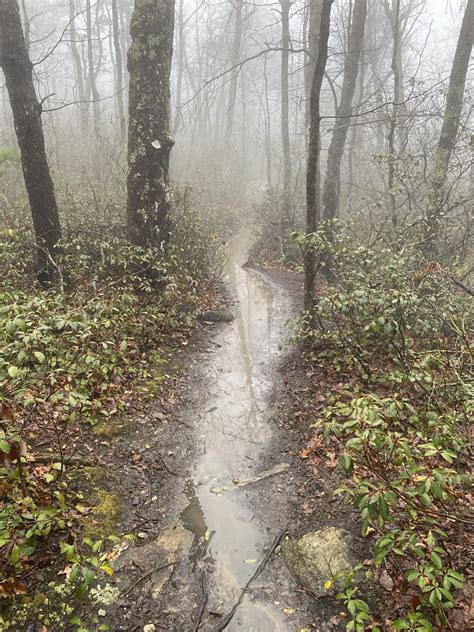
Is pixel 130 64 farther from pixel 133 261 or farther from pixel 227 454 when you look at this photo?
pixel 227 454

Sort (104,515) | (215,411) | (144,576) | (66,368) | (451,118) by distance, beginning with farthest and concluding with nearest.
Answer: (451,118)
(215,411)
(66,368)
(104,515)
(144,576)

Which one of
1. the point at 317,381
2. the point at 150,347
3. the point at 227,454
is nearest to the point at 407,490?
the point at 227,454

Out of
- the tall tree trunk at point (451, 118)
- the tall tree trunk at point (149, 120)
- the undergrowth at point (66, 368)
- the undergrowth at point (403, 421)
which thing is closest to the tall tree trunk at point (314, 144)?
the undergrowth at point (403, 421)

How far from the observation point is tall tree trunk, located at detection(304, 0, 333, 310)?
575cm

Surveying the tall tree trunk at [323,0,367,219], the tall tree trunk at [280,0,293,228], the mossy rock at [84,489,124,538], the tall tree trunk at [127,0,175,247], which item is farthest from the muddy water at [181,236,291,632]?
the tall tree trunk at [280,0,293,228]

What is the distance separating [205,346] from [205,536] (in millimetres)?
3997

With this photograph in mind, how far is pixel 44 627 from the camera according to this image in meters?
2.81

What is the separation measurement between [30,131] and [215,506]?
20.6 ft

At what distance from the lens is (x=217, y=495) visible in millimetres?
4391

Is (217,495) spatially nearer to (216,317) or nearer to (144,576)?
(144,576)

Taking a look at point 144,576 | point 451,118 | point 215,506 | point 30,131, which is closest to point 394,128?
point 451,118

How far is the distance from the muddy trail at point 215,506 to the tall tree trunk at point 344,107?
573 centimetres

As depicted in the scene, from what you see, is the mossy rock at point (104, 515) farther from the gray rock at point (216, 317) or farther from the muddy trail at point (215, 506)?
the gray rock at point (216, 317)

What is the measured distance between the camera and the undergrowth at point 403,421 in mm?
2766
